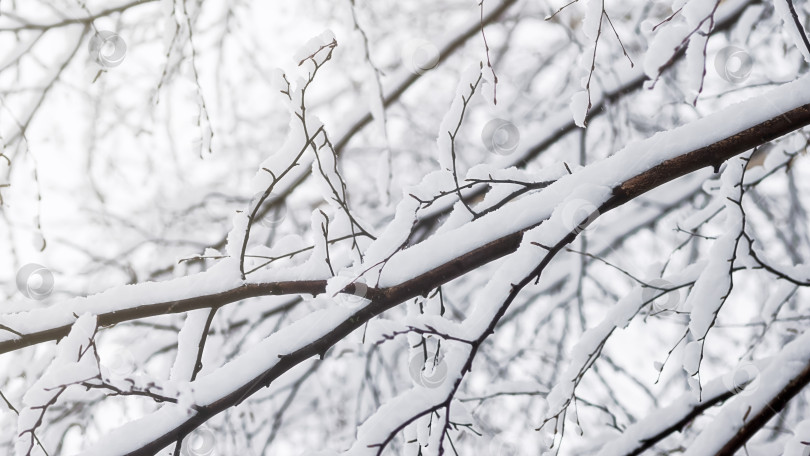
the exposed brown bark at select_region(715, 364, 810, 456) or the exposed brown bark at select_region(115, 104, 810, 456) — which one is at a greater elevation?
the exposed brown bark at select_region(115, 104, 810, 456)

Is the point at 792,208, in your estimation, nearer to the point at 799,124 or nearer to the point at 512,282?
the point at 799,124

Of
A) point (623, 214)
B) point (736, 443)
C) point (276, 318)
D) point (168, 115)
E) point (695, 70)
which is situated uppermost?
point (168, 115)

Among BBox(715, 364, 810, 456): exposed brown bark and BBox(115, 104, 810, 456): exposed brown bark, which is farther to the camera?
BBox(715, 364, 810, 456): exposed brown bark

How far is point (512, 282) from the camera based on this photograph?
1140mm

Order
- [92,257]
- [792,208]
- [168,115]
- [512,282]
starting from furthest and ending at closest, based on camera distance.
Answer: [792,208], [92,257], [168,115], [512,282]

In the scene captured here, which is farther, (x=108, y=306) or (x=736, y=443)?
(x=736, y=443)

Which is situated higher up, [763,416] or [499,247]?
[499,247]

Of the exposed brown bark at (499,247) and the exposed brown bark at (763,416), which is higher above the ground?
the exposed brown bark at (499,247)

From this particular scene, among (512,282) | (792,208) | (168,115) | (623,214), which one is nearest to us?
(512,282)

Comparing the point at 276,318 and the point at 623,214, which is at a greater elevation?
the point at 623,214

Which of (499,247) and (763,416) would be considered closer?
(499,247)

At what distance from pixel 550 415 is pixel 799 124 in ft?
2.89

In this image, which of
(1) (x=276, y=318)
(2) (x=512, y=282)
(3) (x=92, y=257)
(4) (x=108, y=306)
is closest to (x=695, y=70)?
(2) (x=512, y=282)

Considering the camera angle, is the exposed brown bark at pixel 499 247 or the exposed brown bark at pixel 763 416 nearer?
the exposed brown bark at pixel 499 247
